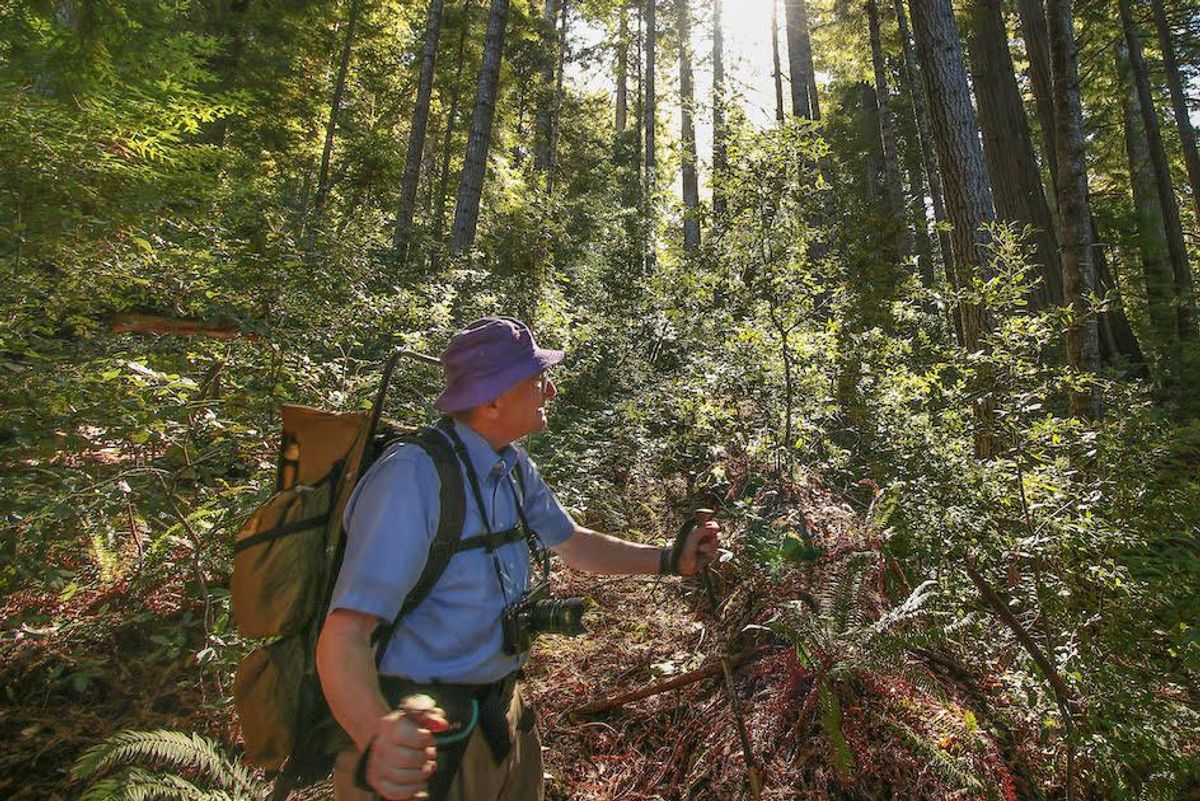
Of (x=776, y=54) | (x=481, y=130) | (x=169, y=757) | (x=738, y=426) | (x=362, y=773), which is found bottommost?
(x=169, y=757)

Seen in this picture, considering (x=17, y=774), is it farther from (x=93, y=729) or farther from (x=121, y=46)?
(x=121, y=46)

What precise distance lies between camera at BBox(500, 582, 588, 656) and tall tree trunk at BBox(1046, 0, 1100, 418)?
16.2ft

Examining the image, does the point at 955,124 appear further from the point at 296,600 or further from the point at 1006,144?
the point at 296,600

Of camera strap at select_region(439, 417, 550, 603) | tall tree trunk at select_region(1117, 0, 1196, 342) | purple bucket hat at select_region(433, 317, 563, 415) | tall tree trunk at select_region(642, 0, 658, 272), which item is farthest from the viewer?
tall tree trunk at select_region(642, 0, 658, 272)

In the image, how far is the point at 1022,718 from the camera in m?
2.68

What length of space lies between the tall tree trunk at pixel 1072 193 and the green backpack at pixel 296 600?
5.37m

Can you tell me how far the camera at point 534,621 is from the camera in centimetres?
195

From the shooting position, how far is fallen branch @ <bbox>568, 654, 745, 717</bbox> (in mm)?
3578

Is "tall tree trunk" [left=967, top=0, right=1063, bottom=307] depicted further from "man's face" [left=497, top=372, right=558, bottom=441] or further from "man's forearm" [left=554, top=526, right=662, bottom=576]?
"man's face" [left=497, top=372, right=558, bottom=441]

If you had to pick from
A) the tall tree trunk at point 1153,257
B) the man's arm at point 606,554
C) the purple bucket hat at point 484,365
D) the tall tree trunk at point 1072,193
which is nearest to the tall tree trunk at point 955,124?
the tall tree trunk at point 1072,193

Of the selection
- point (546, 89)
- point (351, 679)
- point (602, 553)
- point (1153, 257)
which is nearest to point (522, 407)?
point (602, 553)

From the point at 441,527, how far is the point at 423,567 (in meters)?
0.12

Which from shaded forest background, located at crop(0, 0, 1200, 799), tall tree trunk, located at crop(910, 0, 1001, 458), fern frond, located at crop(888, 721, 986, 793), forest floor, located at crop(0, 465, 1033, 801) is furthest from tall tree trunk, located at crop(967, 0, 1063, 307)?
fern frond, located at crop(888, 721, 986, 793)

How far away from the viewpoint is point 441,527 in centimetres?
182
